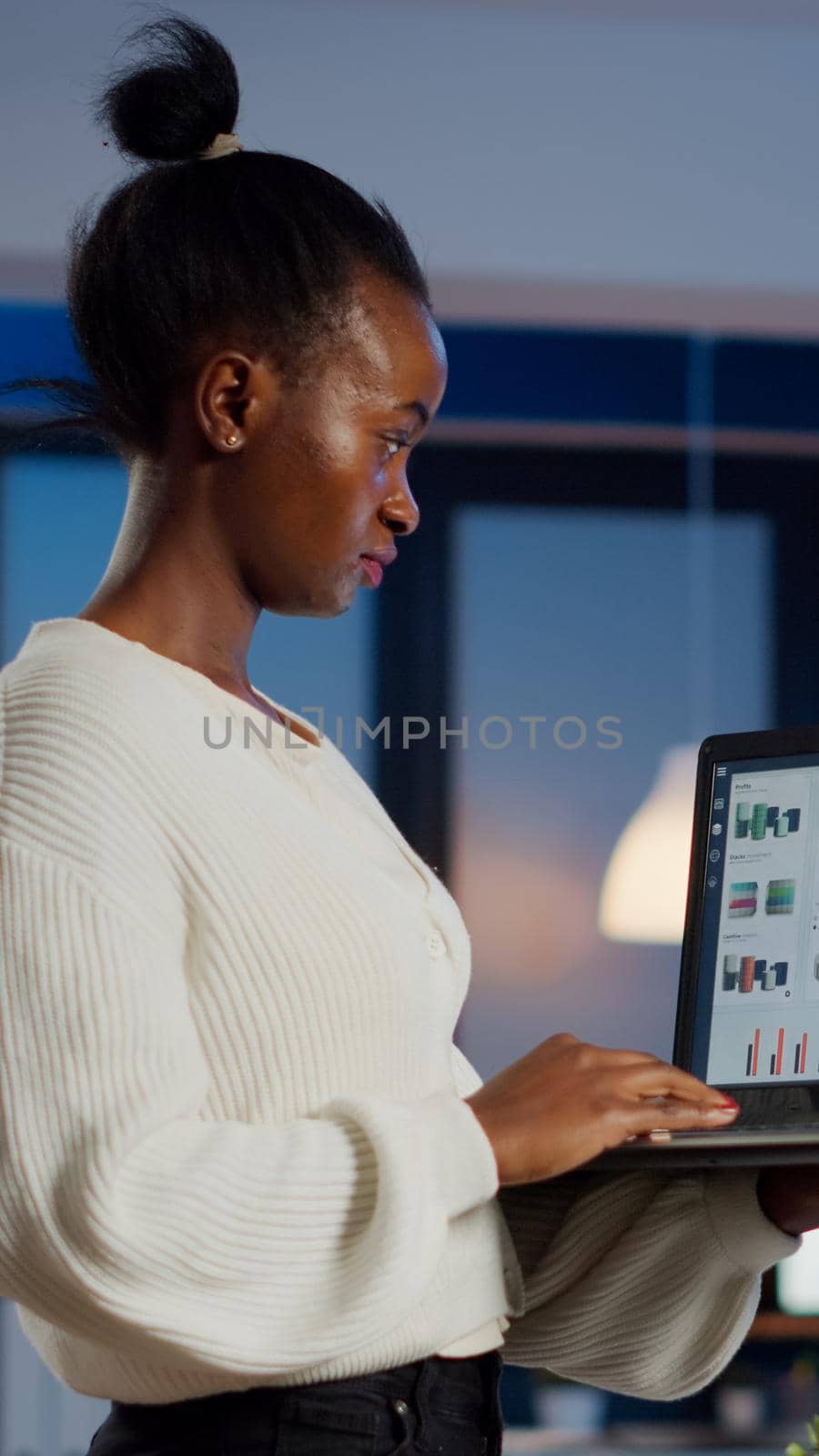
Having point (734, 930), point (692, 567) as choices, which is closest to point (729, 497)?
point (692, 567)

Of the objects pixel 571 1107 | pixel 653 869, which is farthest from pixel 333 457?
pixel 653 869

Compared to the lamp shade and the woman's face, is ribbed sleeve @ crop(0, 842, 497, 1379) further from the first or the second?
the lamp shade

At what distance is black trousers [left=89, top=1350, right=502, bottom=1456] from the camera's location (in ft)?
2.60

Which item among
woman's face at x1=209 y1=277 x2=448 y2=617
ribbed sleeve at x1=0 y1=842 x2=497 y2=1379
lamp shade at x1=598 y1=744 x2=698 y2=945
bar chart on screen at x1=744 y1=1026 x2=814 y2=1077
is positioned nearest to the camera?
ribbed sleeve at x1=0 y1=842 x2=497 y2=1379

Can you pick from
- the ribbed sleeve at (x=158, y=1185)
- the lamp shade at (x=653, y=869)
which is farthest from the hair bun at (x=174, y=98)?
the lamp shade at (x=653, y=869)

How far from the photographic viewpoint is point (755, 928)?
109 centimetres

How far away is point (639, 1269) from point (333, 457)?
476 millimetres

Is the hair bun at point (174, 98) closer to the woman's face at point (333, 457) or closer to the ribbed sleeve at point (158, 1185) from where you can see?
the woman's face at point (333, 457)

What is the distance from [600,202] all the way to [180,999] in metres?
2.16

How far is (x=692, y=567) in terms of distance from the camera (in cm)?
325

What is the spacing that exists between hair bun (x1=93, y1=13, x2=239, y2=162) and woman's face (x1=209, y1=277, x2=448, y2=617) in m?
0.15

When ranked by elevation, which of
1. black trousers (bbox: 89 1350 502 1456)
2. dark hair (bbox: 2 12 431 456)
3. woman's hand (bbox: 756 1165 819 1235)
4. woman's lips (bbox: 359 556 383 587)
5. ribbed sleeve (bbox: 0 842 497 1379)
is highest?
dark hair (bbox: 2 12 431 456)

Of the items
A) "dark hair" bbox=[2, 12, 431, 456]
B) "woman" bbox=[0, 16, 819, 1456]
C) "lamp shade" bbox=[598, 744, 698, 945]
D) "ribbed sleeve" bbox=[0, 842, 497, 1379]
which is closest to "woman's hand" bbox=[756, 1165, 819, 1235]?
"woman" bbox=[0, 16, 819, 1456]

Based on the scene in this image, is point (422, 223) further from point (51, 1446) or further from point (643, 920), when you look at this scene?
point (51, 1446)
